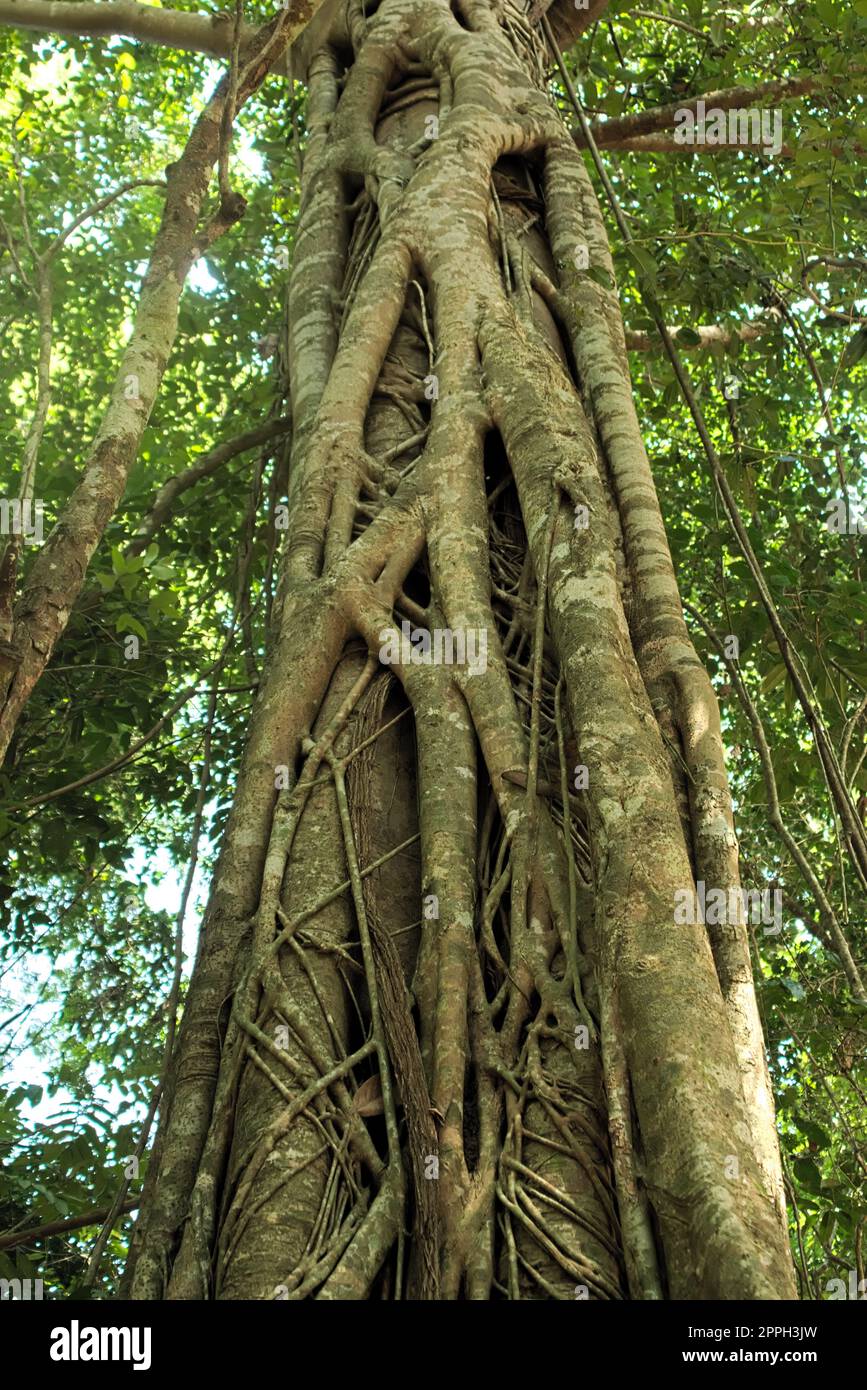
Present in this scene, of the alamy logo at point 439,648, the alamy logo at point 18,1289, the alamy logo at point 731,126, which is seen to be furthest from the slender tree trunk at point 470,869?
the alamy logo at point 731,126

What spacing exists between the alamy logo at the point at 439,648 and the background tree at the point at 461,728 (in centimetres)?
3

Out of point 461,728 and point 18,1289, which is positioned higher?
point 461,728

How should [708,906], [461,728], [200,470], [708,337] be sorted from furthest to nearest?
[708,337] < [200,470] < [461,728] < [708,906]

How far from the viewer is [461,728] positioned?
3.41 metres

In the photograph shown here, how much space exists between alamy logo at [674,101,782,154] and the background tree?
0.25 ft

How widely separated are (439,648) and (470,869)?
0.73 meters

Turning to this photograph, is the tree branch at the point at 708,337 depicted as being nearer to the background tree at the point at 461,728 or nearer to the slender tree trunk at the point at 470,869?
the background tree at the point at 461,728

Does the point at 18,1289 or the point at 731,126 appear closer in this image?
the point at 18,1289

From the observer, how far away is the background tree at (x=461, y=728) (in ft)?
8.47

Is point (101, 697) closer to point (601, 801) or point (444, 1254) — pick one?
point (601, 801)
